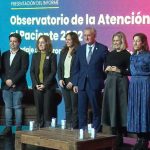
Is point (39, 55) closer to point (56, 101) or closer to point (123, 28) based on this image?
point (56, 101)

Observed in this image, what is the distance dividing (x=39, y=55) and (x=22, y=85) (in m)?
0.49

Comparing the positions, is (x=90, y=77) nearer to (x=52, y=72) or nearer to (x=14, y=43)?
(x=52, y=72)

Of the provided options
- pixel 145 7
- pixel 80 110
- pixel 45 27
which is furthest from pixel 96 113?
pixel 45 27

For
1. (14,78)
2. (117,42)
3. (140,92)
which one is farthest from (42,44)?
(140,92)

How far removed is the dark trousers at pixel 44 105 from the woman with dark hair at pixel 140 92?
4.23 ft

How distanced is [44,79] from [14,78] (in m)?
0.43

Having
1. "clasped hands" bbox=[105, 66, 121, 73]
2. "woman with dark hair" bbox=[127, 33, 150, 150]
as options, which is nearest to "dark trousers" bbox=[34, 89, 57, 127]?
"clasped hands" bbox=[105, 66, 121, 73]

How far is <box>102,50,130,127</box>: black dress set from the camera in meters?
5.65

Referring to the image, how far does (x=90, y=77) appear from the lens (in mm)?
5965

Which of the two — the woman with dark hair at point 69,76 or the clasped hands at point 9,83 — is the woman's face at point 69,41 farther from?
the clasped hands at point 9,83

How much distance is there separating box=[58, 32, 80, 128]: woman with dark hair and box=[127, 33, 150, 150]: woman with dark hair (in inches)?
38.7

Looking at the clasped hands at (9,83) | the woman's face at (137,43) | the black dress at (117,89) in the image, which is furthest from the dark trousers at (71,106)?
the woman's face at (137,43)

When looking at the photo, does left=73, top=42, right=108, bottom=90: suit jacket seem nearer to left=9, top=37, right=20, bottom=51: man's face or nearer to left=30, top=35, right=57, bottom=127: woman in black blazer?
left=30, top=35, right=57, bottom=127: woman in black blazer

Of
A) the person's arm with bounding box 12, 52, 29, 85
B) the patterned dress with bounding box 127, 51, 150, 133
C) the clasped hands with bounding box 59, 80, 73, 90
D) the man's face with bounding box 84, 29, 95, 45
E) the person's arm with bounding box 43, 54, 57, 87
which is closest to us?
the patterned dress with bounding box 127, 51, 150, 133
